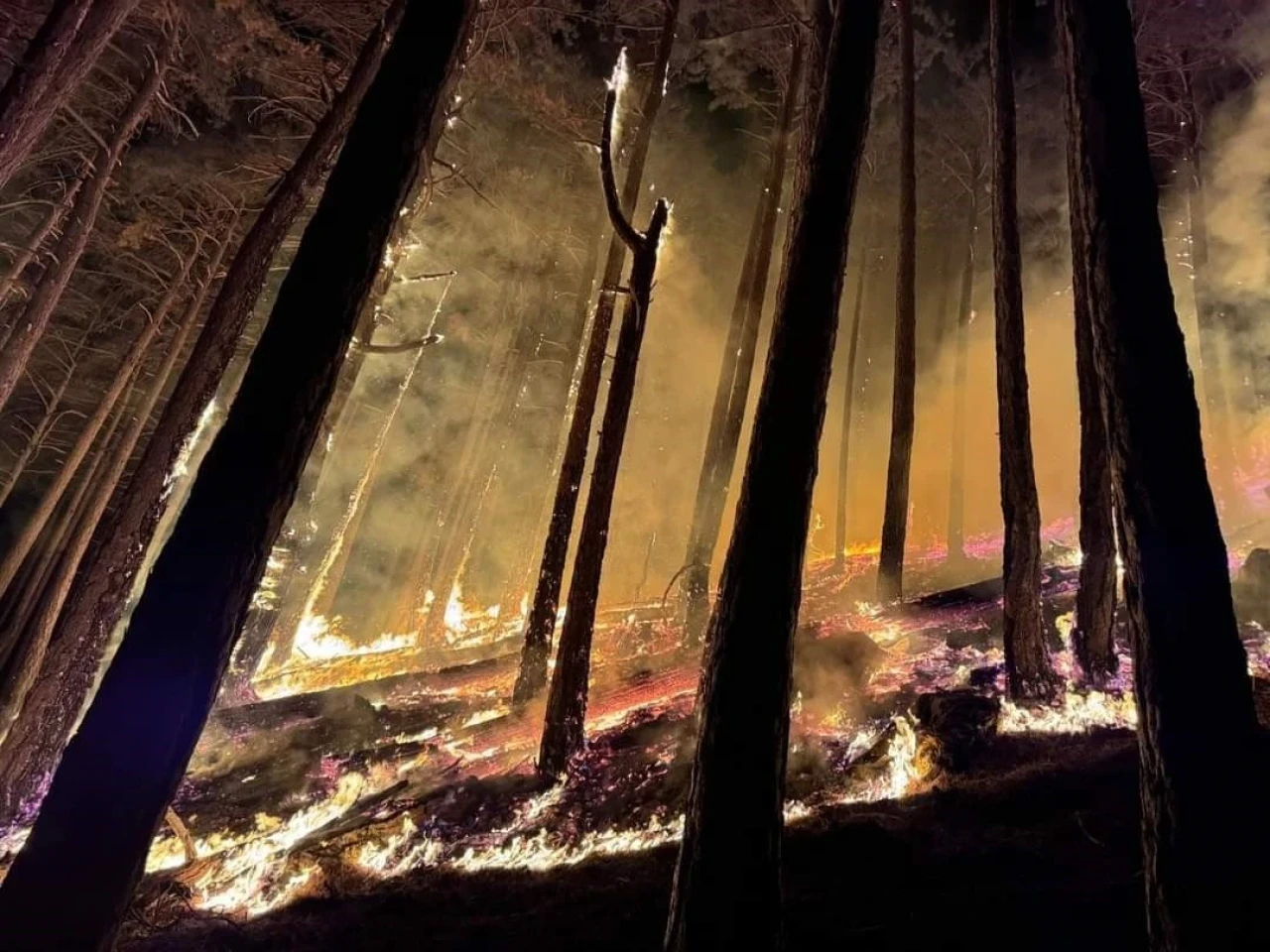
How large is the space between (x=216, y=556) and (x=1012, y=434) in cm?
846

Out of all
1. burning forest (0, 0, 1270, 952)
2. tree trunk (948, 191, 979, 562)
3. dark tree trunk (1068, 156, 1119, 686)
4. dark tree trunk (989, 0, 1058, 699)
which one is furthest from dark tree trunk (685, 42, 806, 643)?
tree trunk (948, 191, 979, 562)

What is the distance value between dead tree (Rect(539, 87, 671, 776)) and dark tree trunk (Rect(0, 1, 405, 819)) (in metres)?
4.42

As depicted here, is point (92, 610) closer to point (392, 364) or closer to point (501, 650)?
point (501, 650)

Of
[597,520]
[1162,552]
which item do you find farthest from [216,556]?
[1162,552]

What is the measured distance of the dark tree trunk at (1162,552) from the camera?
3.65 meters

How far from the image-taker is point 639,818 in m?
6.07

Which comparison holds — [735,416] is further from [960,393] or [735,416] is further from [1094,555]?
[960,393]

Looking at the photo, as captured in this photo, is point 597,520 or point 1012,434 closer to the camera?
point 597,520

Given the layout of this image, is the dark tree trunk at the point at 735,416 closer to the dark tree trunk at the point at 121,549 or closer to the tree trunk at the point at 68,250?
the dark tree trunk at the point at 121,549

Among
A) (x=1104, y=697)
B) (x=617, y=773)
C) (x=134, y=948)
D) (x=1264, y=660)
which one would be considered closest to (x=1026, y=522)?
(x=1104, y=697)

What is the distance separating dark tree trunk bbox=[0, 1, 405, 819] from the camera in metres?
7.16

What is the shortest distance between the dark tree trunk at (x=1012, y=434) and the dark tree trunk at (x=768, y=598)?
3.87 metres

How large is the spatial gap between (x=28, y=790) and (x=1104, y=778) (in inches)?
431

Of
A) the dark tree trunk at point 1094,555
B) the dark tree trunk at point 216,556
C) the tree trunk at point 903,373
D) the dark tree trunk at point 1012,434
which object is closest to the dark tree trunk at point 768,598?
the dark tree trunk at point 216,556
